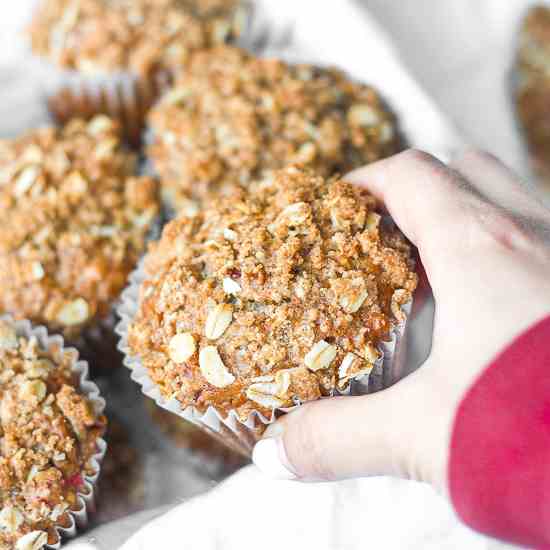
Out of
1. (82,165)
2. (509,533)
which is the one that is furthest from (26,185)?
(509,533)

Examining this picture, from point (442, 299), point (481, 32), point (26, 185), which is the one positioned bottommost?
point (26, 185)

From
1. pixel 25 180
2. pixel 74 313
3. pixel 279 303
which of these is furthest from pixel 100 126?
pixel 279 303

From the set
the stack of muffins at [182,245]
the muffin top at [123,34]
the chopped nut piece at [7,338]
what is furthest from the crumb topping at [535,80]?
the chopped nut piece at [7,338]

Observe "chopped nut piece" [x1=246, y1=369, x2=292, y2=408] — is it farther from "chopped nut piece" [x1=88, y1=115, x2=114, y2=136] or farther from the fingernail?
"chopped nut piece" [x1=88, y1=115, x2=114, y2=136]

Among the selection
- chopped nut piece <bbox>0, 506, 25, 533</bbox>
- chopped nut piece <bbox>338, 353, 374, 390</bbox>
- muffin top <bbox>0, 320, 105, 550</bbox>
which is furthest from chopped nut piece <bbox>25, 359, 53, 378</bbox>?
chopped nut piece <bbox>338, 353, 374, 390</bbox>

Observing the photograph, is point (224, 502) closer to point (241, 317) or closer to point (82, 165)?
point (241, 317)

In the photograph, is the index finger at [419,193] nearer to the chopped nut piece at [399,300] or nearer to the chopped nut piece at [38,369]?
the chopped nut piece at [399,300]

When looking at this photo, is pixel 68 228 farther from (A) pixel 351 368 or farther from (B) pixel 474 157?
(B) pixel 474 157
